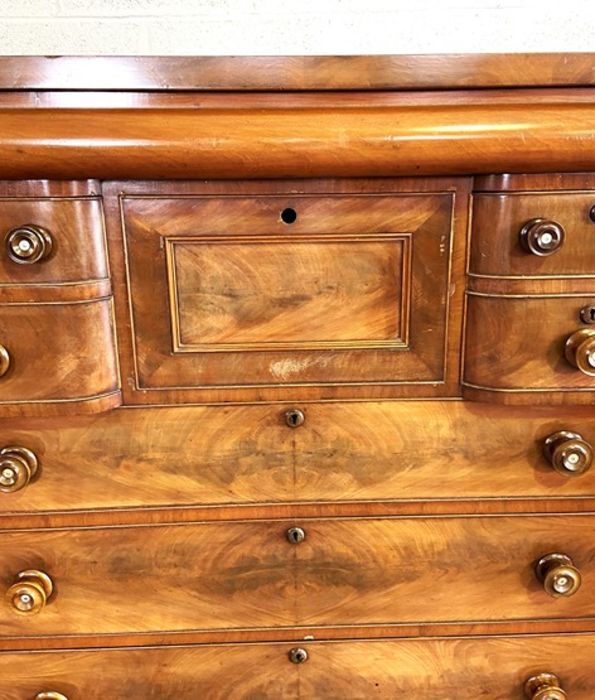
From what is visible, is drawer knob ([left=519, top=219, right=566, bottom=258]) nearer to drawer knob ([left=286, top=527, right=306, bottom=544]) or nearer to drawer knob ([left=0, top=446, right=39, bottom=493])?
drawer knob ([left=286, top=527, right=306, bottom=544])

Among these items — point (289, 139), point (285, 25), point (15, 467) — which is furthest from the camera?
point (285, 25)

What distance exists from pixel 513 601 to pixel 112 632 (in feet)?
2.09

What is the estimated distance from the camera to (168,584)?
86 centimetres

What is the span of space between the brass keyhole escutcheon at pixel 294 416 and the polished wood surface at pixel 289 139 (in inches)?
13.1

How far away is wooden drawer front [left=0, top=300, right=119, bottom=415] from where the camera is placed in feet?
2.36

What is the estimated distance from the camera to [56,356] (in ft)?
2.40

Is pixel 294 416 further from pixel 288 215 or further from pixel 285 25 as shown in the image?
pixel 285 25

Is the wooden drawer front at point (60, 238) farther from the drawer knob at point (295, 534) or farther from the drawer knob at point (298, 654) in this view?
→ the drawer knob at point (298, 654)

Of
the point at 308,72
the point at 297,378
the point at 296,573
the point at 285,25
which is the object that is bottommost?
the point at 296,573

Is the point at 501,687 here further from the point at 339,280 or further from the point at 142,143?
the point at 142,143

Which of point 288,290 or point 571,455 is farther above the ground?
point 288,290

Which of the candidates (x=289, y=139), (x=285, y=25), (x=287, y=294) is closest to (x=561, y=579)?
(x=287, y=294)

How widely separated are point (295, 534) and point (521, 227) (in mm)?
540

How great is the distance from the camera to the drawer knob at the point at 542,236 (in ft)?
2.29
